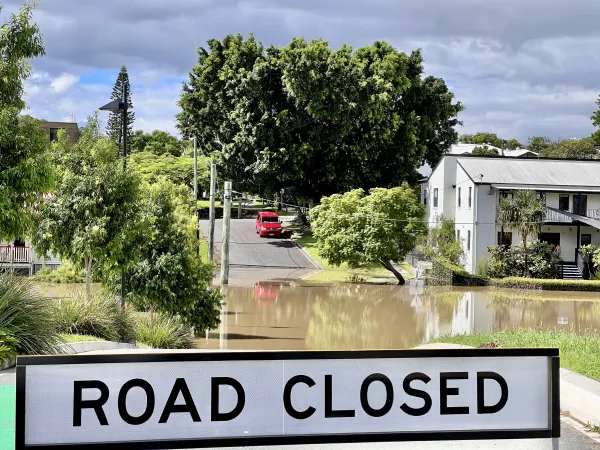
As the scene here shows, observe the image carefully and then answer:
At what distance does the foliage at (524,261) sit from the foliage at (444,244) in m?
3.04

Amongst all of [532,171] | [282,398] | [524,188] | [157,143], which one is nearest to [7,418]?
[282,398]

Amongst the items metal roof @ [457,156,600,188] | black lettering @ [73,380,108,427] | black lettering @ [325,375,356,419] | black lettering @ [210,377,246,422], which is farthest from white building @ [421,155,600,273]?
black lettering @ [73,380,108,427]

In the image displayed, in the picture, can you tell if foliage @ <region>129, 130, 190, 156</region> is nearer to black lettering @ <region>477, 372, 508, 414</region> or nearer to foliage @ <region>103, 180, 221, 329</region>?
foliage @ <region>103, 180, 221, 329</region>

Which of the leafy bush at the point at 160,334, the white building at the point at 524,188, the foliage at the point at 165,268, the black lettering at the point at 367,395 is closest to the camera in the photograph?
the black lettering at the point at 367,395

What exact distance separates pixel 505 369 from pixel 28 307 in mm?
9650

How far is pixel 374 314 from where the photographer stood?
34.9 m

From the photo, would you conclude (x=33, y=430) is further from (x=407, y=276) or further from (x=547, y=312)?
(x=407, y=276)

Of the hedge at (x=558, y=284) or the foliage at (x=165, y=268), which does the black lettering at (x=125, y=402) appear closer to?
the foliage at (x=165, y=268)


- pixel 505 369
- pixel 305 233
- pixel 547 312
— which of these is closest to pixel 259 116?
pixel 305 233

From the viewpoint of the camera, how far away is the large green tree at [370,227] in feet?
157

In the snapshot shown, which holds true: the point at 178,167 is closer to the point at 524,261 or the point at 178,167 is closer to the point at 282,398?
the point at 524,261

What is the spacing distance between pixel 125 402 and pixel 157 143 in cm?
8700

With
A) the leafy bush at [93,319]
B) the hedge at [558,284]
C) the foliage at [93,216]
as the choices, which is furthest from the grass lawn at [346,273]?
the leafy bush at [93,319]

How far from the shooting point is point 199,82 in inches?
2579
